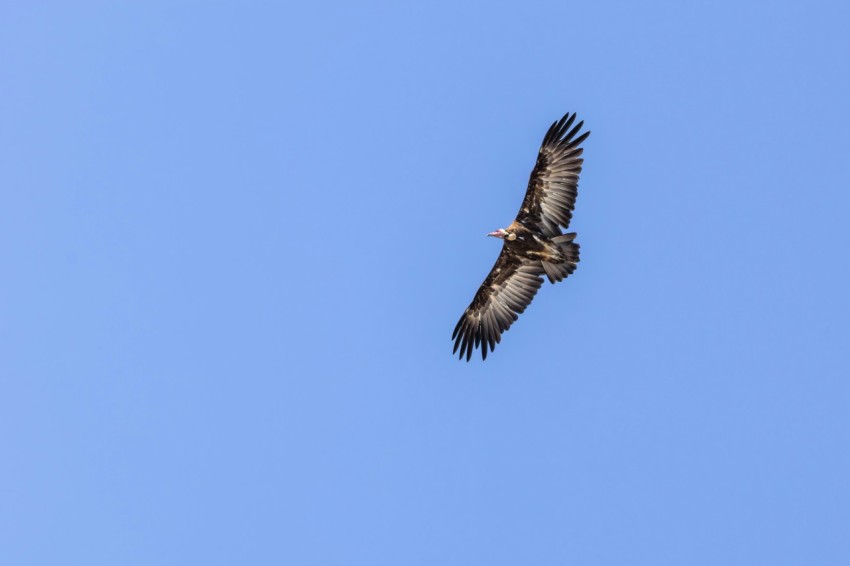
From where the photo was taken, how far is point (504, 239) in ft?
121

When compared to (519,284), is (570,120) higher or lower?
higher

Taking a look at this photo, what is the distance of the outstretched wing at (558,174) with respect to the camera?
36125mm

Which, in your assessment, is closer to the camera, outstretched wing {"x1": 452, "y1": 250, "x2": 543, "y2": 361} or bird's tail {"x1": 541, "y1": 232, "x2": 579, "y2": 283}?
bird's tail {"x1": 541, "y1": 232, "x2": 579, "y2": 283}

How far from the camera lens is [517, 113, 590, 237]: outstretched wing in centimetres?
3612

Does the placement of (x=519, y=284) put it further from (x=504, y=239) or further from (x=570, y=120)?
(x=570, y=120)

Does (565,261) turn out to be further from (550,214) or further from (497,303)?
(497,303)

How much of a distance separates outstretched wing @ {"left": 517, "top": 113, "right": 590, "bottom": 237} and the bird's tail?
25.8 inches

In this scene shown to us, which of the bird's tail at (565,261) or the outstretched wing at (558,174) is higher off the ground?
the outstretched wing at (558,174)

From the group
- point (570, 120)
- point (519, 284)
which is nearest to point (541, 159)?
point (570, 120)

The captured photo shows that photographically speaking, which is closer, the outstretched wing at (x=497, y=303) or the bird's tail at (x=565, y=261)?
the bird's tail at (x=565, y=261)

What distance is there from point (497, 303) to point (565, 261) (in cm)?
360

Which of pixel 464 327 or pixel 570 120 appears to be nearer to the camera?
pixel 570 120

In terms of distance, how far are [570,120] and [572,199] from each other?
219 cm

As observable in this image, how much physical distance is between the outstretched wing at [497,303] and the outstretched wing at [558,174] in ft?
6.39
